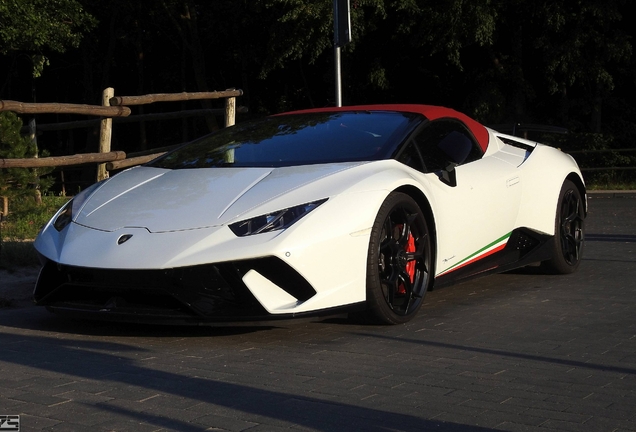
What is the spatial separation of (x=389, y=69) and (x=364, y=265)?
24.6 metres

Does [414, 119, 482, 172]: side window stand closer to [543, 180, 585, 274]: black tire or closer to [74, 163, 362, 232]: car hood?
[74, 163, 362, 232]: car hood

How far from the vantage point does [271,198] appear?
19.6 feet

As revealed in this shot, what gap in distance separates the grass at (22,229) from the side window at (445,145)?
3.35 m

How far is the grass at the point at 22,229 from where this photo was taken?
330 inches

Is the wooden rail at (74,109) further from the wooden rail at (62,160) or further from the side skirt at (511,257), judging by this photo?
the side skirt at (511,257)

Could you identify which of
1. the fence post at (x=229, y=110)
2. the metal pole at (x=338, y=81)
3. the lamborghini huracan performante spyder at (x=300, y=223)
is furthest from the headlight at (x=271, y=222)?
the fence post at (x=229, y=110)

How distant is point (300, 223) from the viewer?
19.1 ft

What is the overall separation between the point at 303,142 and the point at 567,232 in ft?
9.03

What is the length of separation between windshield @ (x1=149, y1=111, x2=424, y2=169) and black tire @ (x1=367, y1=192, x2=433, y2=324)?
0.44 metres

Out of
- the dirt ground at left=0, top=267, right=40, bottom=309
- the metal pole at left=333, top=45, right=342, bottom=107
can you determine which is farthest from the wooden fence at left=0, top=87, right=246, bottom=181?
the metal pole at left=333, top=45, right=342, bottom=107

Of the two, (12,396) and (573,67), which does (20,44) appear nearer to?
(573,67)

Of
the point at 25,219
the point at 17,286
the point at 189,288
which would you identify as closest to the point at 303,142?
the point at 189,288

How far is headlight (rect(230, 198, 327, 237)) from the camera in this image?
19.1 ft

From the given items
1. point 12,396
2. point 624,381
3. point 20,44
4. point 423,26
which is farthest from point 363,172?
point 20,44
